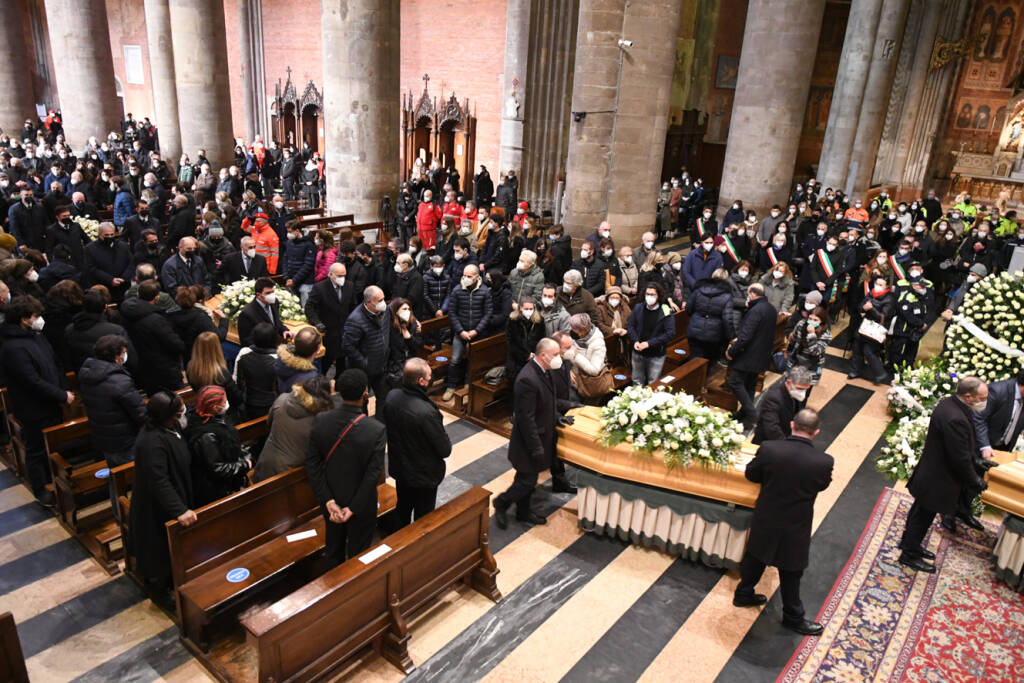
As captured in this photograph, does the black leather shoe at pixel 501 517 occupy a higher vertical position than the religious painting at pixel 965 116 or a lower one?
lower

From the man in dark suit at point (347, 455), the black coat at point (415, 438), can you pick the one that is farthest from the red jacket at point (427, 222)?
the man in dark suit at point (347, 455)

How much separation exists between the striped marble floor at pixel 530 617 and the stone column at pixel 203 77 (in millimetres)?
13967

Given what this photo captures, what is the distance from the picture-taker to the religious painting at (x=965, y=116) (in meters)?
28.4

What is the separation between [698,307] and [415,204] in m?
7.99

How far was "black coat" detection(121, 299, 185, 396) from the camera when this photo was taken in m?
6.77

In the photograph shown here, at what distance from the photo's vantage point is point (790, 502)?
16.1 feet

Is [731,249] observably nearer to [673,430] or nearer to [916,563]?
[916,563]

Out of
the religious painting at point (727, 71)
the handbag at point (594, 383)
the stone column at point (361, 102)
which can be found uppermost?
the religious painting at point (727, 71)

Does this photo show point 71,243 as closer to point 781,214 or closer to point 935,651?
point 935,651

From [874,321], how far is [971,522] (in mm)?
3936

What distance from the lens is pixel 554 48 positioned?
61.1 ft

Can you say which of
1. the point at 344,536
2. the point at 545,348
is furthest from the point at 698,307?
the point at 344,536

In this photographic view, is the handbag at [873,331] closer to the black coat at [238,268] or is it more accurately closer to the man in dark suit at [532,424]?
the man in dark suit at [532,424]

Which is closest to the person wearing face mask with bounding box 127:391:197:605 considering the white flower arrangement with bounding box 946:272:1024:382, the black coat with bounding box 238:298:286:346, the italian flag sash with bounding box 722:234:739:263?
the black coat with bounding box 238:298:286:346
